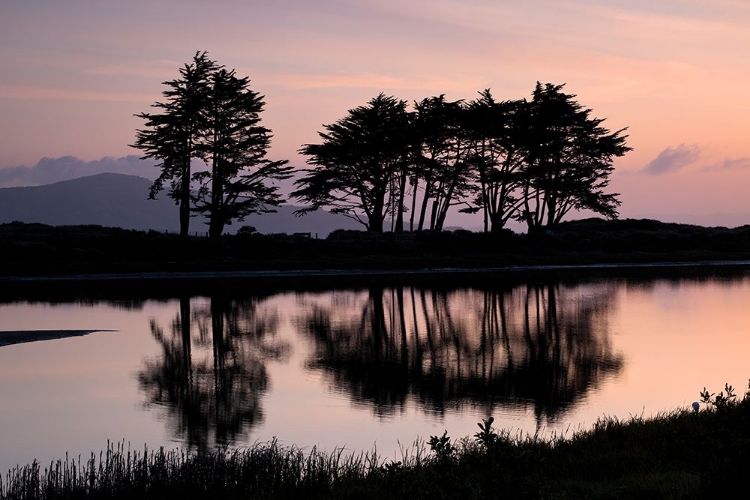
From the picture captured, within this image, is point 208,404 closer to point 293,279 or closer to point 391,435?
point 391,435

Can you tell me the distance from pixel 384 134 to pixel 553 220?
19.8 m

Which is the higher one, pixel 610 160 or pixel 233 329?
pixel 610 160

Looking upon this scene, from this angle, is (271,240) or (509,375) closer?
(509,375)

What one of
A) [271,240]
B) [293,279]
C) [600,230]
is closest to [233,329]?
[293,279]

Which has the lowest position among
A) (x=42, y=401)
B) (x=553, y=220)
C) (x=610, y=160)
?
(x=42, y=401)

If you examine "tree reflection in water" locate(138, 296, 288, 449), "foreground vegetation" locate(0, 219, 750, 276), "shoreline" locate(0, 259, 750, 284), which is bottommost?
"tree reflection in water" locate(138, 296, 288, 449)

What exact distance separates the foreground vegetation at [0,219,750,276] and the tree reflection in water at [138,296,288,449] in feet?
82.5

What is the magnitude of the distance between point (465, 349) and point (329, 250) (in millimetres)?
43651

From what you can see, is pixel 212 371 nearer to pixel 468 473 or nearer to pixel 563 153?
pixel 468 473

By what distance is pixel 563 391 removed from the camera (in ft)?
64.4

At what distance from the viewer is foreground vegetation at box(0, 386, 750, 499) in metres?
9.01

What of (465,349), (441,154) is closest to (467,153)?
(441,154)

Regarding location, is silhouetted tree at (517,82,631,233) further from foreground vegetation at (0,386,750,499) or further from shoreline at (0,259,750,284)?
foreground vegetation at (0,386,750,499)

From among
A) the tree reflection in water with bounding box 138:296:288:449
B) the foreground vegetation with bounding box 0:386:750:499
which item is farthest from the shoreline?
the foreground vegetation with bounding box 0:386:750:499
